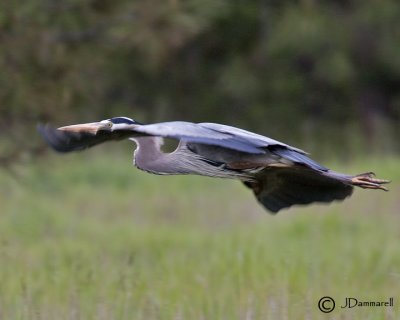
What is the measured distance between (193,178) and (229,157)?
5.94 metres

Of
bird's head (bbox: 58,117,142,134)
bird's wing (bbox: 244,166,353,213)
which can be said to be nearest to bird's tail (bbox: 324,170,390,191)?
bird's wing (bbox: 244,166,353,213)

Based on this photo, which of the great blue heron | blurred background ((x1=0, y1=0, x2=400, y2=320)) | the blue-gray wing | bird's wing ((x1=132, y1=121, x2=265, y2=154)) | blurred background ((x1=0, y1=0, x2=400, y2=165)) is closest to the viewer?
bird's wing ((x1=132, y1=121, x2=265, y2=154))

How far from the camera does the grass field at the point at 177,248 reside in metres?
4.66

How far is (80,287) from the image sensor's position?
495 centimetres

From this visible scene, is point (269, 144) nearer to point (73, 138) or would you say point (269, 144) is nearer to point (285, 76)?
point (73, 138)

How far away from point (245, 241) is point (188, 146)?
257cm

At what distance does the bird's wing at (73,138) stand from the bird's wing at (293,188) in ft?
2.70

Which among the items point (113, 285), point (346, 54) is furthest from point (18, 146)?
point (346, 54)

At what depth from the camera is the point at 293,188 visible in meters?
5.02

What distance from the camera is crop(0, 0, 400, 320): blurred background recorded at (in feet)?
16.5

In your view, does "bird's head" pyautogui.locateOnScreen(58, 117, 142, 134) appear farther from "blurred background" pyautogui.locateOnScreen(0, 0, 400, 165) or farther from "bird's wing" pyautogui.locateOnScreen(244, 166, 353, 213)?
"blurred background" pyautogui.locateOnScreen(0, 0, 400, 165)

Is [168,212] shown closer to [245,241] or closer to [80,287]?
[245,241]
